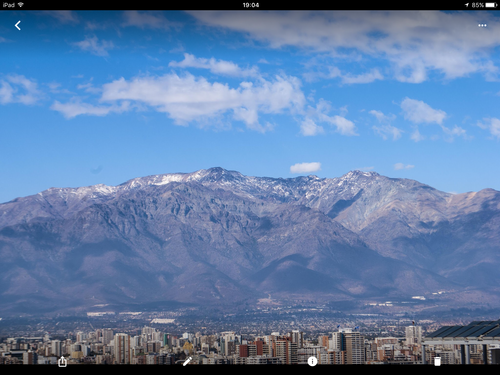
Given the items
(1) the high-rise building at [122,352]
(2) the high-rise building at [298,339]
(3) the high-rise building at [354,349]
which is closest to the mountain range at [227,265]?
(1) the high-rise building at [122,352]

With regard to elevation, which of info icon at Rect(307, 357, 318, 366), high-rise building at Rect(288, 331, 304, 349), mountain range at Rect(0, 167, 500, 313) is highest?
mountain range at Rect(0, 167, 500, 313)

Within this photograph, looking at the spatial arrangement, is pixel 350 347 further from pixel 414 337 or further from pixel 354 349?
pixel 414 337

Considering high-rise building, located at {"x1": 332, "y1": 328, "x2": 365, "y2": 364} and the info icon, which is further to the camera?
high-rise building, located at {"x1": 332, "y1": 328, "x2": 365, "y2": 364}

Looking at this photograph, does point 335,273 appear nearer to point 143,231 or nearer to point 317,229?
point 317,229

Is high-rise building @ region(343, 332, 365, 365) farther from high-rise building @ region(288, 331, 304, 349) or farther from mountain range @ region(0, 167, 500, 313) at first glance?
mountain range @ region(0, 167, 500, 313)

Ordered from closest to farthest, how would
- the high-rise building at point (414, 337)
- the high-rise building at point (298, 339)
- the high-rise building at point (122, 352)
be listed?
the high-rise building at point (298, 339) < the high-rise building at point (122, 352) < the high-rise building at point (414, 337)

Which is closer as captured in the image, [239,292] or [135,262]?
[239,292]

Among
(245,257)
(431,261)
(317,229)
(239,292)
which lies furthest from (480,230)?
(239,292)

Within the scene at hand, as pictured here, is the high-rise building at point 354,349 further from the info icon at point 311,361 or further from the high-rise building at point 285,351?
the info icon at point 311,361

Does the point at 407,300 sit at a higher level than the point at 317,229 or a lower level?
lower

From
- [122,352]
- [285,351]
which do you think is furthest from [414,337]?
[285,351]

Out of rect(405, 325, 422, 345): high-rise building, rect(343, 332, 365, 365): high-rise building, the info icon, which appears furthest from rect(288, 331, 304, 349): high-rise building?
the info icon
